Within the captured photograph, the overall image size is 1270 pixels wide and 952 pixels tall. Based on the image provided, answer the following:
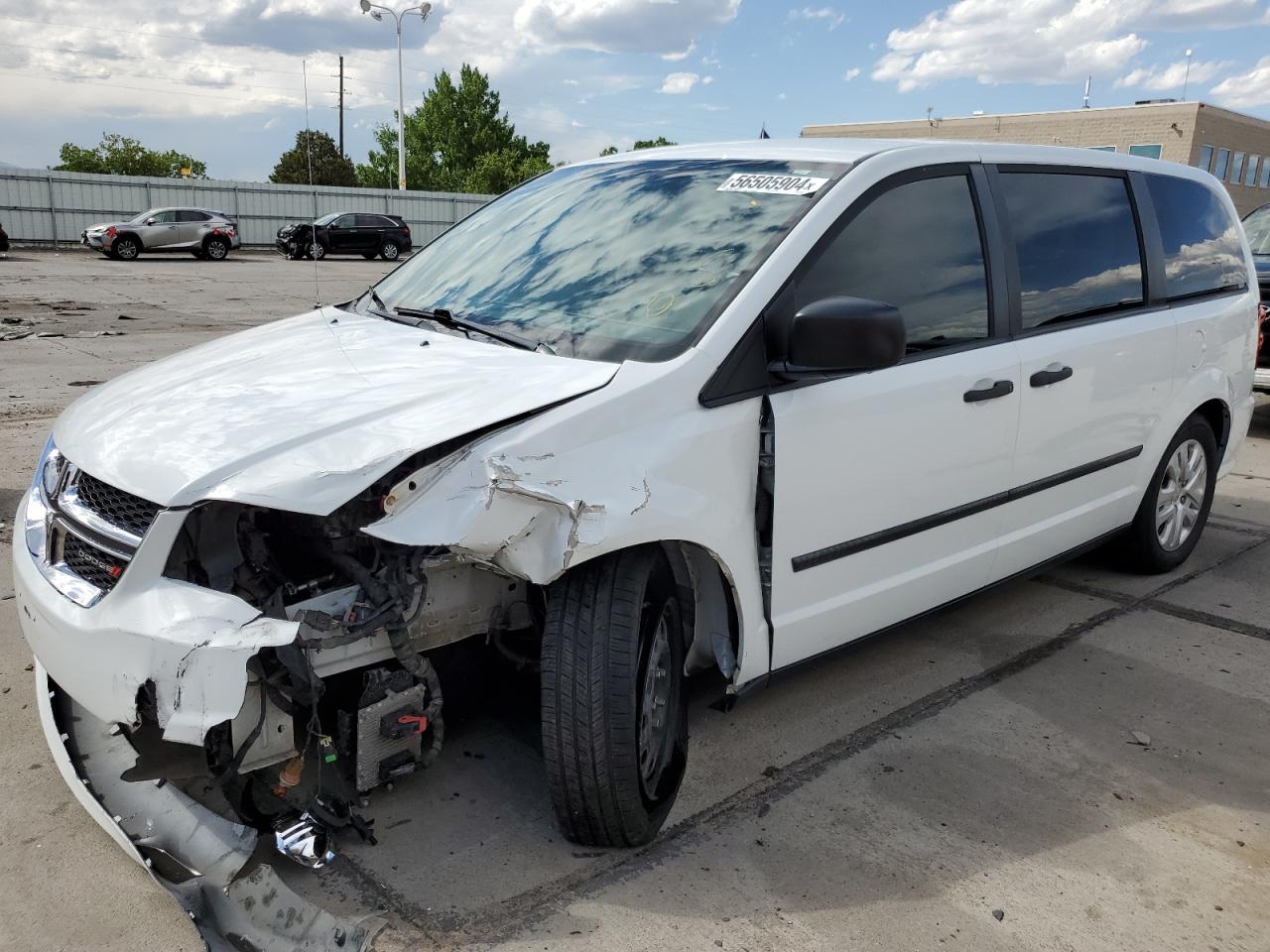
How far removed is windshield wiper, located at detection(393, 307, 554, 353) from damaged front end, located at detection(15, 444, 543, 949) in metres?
0.66

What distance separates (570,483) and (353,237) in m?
31.7

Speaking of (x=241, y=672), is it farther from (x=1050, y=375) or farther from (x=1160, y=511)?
(x=1160, y=511)

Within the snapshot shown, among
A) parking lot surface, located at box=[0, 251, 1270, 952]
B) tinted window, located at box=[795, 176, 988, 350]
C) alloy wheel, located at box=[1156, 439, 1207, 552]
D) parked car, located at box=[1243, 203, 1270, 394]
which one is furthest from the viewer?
parked car, located at box=[1243, 203, 1270, 394]

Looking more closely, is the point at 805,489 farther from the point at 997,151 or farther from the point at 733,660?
the point at 997,151

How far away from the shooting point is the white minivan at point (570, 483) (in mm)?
2416

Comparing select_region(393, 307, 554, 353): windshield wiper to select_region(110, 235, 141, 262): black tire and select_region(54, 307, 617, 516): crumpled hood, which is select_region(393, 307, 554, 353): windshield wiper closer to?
select_region(54, 307, 617, 516): crumpled hood

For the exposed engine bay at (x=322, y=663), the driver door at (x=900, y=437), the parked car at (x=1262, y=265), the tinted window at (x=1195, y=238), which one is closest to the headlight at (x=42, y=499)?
the exposed engine bay at (x=322, y=663)

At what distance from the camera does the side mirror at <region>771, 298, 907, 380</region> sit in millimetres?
2752

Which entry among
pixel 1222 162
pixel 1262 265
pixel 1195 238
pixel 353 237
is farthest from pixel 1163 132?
pixel 1195 238

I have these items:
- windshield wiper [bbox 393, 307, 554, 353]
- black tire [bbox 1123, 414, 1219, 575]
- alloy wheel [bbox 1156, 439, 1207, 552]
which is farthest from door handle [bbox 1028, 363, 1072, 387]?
windshield wiper [bbox 393, 307, 554, 353]

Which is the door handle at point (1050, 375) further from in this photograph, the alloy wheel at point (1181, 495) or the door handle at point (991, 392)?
the alloy wheel at point (1181, 495)

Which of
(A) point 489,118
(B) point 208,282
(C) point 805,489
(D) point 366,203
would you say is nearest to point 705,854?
(C) point 805,489

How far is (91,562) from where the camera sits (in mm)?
2559

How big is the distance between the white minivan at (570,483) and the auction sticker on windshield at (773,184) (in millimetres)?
13
